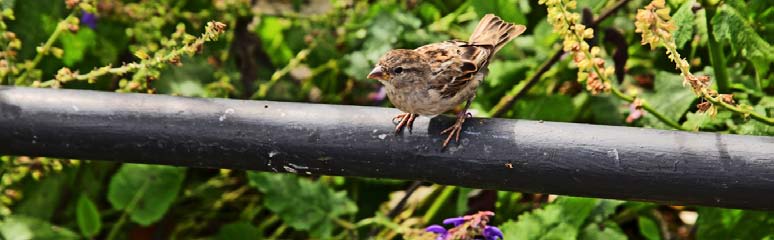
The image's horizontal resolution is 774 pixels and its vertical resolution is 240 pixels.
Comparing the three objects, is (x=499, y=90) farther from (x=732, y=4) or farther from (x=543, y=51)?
(x=732, y=4)

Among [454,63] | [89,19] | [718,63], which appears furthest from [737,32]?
[89,19]

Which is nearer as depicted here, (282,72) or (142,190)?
(142,190)

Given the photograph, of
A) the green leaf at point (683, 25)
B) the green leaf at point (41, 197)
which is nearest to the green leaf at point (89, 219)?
the green leaf at point (41, 197)

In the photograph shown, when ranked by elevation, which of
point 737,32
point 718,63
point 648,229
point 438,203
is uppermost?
point 737,32

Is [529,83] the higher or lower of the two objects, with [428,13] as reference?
lower

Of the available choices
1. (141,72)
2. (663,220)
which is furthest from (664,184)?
(663,220)

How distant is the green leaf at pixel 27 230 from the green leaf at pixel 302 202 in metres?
0.52

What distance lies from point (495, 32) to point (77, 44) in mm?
1628

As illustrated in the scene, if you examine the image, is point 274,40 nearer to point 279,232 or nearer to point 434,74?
point 279,232

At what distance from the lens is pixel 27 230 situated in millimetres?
2783

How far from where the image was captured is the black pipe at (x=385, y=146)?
66.8 inches

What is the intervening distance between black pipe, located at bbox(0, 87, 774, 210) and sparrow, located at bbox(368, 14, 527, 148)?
0.86ft

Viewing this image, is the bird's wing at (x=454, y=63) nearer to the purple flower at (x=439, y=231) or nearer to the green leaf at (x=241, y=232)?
the purple flower at (x=439, y=231)

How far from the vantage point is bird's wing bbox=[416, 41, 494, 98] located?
2236 millimetres
